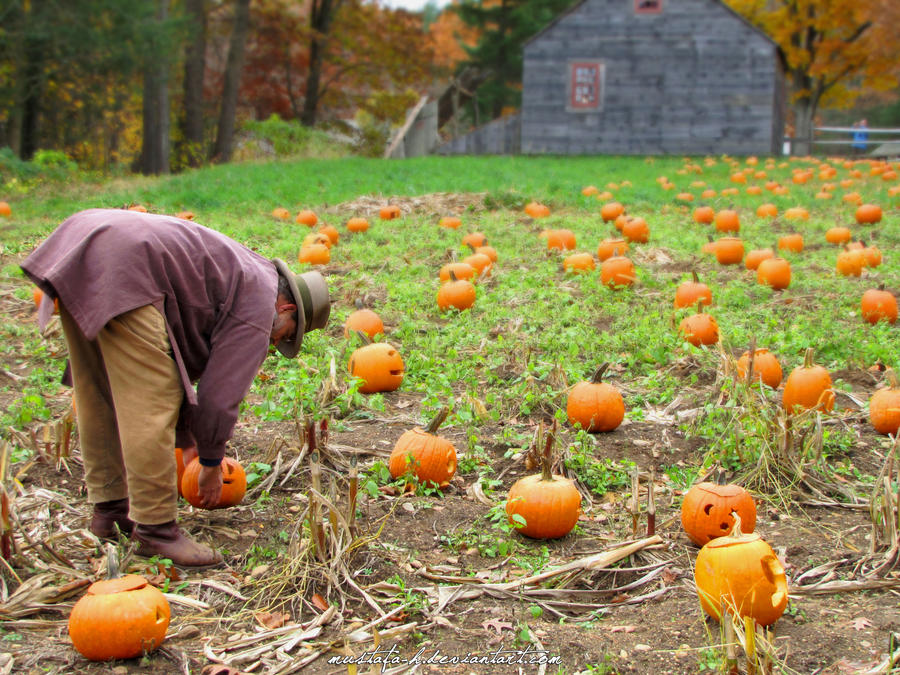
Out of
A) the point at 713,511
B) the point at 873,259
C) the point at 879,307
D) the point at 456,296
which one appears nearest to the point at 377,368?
the point at 456,296

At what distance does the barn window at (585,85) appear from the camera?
30.6 metres

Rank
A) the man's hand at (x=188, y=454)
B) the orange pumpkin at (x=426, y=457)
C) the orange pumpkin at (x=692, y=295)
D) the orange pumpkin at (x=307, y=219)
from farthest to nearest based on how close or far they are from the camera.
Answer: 1. the orange pumpkin at (x=307, y=219)
2. the orange pumpkin at (x=692, y=295)
3. the orange pumpkin at (x=426, y=457)
4. the man's hand at (x=188, y=454)

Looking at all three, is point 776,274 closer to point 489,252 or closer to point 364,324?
point 489,252

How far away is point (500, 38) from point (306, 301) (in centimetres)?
4220

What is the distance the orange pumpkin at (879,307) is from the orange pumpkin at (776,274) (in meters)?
1.07

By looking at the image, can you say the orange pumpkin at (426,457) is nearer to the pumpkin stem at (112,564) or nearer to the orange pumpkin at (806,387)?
the pumpkin stem at (112,564)

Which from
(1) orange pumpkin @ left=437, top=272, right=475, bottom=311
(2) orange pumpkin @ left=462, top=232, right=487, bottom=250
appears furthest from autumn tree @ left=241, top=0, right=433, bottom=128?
(1) orange pumpkin @ left=437, top=272, right=475, bottom=311

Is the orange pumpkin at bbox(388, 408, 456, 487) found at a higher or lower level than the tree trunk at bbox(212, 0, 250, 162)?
lower

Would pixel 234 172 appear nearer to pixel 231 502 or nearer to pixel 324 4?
pixel 231 502

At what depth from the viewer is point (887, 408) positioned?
4.97 m

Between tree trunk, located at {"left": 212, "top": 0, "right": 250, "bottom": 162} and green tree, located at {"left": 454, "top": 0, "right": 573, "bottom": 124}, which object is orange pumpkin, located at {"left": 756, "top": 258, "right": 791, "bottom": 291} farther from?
green tree, located at {"left": 454, "top": 0, "right": 573, "bottom": 124}

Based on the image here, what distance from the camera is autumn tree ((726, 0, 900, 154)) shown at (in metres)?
35.5

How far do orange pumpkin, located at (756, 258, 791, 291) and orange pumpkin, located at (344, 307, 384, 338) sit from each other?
385 cm

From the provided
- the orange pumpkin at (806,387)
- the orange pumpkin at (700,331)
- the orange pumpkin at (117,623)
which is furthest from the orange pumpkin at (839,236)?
the orange pumpkin at (117,623)
